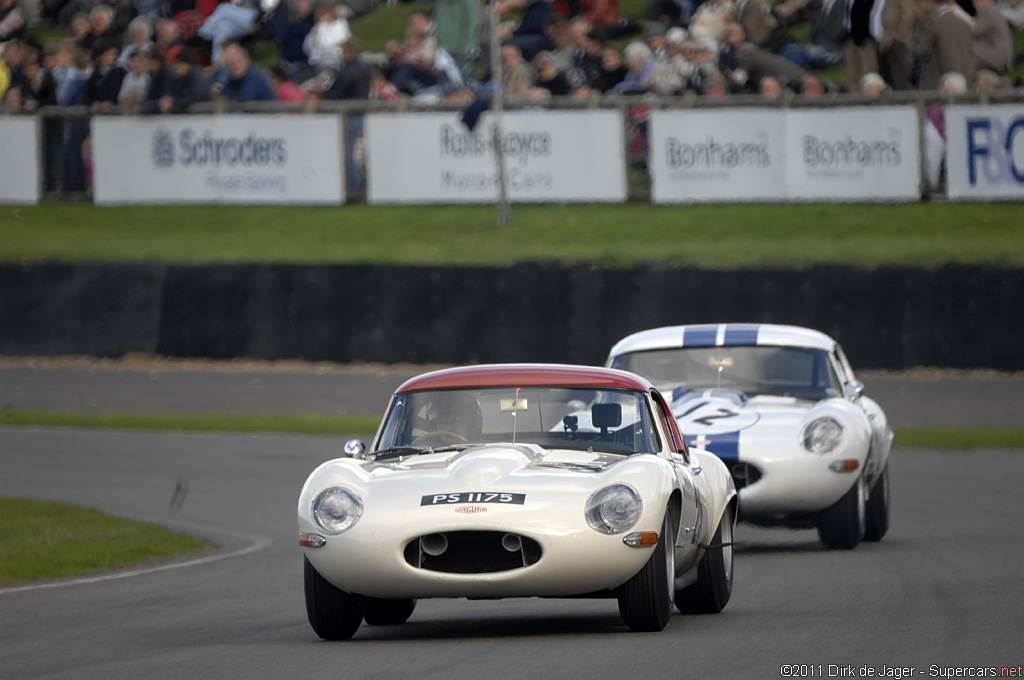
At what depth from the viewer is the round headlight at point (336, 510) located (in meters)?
6.53

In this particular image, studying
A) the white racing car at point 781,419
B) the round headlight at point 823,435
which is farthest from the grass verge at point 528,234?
the round headlight at point 823,435

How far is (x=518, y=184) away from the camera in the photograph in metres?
22.4

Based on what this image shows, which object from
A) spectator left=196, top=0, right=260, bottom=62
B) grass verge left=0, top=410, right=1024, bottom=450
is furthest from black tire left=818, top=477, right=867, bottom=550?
spectator left=196, top=0, right=260, bottom=62

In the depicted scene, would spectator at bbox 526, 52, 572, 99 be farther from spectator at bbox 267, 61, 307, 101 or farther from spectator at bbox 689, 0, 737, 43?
spectator at bbox 267, 61, 307, 101

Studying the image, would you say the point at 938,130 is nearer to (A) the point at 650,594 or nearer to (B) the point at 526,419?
(B) the point at 526,419

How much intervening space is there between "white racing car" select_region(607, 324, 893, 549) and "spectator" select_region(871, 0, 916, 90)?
10645 millimetres

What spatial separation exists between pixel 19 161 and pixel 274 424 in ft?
28.5

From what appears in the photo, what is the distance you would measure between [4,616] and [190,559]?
2550 millimetres

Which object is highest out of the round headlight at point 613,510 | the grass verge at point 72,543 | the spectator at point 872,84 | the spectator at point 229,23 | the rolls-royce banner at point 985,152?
the spectator at point 229,23

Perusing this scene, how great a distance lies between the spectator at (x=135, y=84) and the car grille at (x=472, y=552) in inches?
693

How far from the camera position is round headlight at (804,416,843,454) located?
9.89 m

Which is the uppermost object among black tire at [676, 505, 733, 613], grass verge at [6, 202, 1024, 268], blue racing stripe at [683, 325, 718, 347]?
grass verge at [6, 202, 1024, 268]

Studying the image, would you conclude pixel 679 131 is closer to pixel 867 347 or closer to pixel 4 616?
pixel 867 347

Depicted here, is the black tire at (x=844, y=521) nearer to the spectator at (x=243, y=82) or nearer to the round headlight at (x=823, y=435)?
the round headlight at (x=823, y=435)
